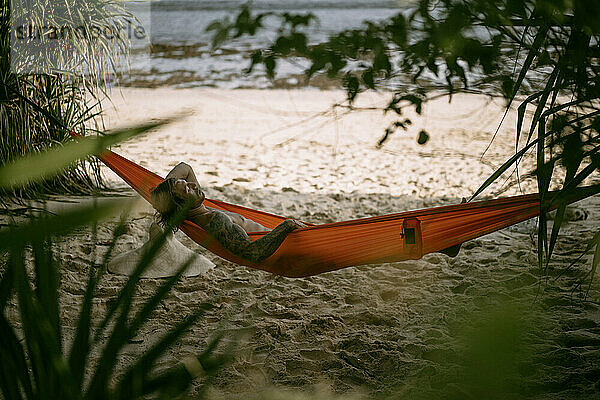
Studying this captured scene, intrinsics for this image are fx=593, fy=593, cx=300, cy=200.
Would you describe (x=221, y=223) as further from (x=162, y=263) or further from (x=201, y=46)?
(x=201, y=46)

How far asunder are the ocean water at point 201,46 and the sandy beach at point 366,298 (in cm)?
326

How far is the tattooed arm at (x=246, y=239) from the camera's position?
1.88 m

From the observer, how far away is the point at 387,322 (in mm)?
1896

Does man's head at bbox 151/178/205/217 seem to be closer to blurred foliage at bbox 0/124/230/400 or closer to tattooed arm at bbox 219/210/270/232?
tattooed arm at bbox 219/210/270/232

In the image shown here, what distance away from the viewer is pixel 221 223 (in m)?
2.07

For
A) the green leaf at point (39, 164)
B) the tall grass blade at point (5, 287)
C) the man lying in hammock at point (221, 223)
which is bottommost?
the man lying in hammock at point (221, 223)

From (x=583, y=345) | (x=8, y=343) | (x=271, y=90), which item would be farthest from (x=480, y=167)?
(x=271, y=90)

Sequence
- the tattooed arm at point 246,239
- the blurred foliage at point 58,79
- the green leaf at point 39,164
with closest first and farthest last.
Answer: the green leaf at point 39,164 → the tattooed arm at point 246,239 → the blurred foliage at point 58,79

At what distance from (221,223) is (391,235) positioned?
2.04ft

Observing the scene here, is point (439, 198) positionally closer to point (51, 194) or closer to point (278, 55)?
point (51, 194)

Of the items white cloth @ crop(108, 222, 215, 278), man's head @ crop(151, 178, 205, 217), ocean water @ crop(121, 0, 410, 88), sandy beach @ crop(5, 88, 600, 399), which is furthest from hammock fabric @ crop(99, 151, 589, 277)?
ocean water @ crop(121, 0, 410, 88)

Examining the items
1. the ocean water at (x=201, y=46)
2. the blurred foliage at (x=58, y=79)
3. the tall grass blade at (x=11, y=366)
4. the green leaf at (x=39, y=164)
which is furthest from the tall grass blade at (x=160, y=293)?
the ocean water at (x=201, y=46)

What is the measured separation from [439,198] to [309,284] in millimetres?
1738

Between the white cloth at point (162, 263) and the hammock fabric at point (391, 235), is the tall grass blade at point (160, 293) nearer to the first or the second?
the hammock fabric at point (391, 235)
